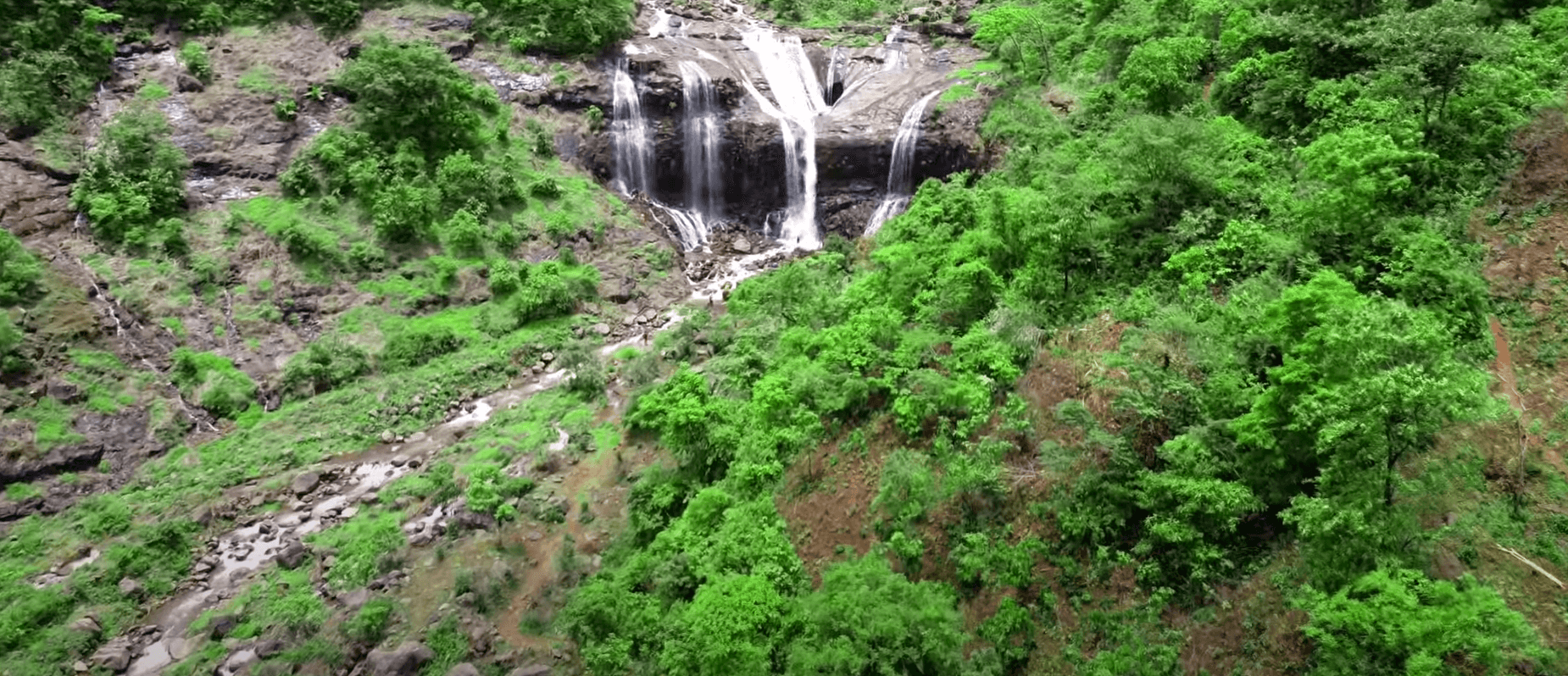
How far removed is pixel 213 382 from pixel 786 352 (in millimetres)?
15296

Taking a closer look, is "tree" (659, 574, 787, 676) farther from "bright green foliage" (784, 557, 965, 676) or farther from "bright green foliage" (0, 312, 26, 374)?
"bright green foliage" (0, 312, 26, 374)

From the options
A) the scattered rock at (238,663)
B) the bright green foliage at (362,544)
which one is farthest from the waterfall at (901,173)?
the scattered rock at (238,663)

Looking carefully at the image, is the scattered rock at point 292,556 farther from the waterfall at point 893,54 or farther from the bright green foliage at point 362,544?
the waterfall at point 893,54

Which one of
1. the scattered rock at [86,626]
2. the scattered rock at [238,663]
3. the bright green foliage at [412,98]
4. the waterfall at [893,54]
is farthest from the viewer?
the waterfall at [893,54]

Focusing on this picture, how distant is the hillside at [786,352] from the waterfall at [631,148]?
0.44 feet

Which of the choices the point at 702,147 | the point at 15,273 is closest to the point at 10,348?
the point at 15,273

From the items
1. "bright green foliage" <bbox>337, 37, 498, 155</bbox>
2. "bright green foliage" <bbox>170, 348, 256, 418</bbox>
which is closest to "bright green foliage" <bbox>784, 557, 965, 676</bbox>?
"bright green foliage" <bbox>170, 348, 256, 418</bbox>

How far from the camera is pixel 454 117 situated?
2841 centimetres

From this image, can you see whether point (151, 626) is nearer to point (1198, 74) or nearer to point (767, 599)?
point (767, 599)

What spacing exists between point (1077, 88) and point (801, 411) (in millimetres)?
15042

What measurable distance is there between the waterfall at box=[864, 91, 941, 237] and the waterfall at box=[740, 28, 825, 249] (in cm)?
251

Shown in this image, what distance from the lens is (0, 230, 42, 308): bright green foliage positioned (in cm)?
2050

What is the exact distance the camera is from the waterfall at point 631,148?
31391mm

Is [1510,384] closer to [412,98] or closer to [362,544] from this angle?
[362,544]
